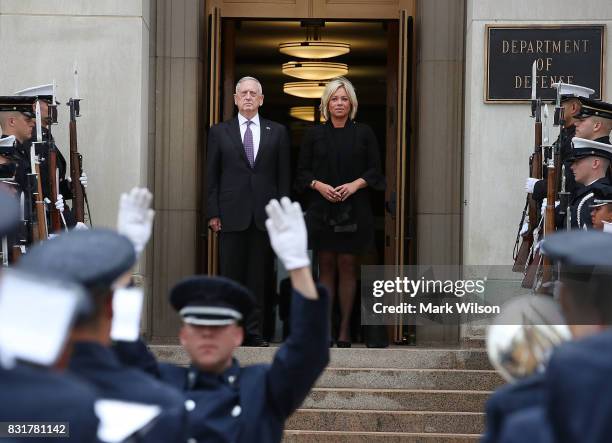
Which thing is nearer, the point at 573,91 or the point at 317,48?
the point at 573,91

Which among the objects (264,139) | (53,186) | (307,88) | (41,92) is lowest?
(53,186)

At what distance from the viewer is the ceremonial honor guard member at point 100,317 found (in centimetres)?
315

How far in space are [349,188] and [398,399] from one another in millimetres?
1983

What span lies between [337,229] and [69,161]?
2.21m

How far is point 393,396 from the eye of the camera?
32.6 feet

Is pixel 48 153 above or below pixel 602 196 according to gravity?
above

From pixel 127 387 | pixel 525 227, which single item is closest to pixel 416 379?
pixel 525 227

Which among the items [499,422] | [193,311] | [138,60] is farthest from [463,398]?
[499,422]

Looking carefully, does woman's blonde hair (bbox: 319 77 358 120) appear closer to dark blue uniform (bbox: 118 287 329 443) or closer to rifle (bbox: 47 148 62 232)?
rifle (bbox: 47 148 62 232)

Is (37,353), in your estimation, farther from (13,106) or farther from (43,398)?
(13,106)

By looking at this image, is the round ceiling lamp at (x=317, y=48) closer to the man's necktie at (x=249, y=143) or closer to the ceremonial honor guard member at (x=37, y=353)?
the man's necktie at (x=249, y=143)

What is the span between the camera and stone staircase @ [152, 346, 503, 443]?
941 centimetres

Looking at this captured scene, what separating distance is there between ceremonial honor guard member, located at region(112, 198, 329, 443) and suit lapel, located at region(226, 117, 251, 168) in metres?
6.38

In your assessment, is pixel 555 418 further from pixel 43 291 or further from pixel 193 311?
pixel 193 311
